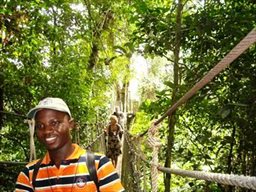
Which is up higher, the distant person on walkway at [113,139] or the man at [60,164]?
the man at [60,164]

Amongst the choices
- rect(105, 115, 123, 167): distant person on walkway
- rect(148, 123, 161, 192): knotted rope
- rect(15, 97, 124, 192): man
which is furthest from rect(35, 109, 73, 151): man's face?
rect(105, 115, 123, 167): distant person on walkway

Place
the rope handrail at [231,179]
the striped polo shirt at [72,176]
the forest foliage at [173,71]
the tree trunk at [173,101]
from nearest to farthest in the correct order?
the rope handrail at [231,179] < the striped polo shirt at [72,176] < the forest foliage at [173,71] < the tree trunk at [173,101]

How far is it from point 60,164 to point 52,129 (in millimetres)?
111

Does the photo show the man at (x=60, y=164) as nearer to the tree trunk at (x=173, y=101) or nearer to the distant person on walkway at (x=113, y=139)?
the tree trunk at (x=173, y=101)

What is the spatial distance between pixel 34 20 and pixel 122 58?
23.0ft

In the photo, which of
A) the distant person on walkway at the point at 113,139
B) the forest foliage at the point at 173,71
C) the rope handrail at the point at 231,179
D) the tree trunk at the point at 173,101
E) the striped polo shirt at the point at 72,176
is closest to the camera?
the rope handrail at the point at 231,179

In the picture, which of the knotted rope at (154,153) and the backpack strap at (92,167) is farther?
the knotted rope at (154,153)

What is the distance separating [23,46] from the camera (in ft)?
13.0

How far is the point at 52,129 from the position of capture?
4.00 feet

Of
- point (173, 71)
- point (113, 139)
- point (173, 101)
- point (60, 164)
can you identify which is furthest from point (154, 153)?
point (113, 139)

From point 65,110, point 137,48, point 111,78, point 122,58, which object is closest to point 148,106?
point 137,48

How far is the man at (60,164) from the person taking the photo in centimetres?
117

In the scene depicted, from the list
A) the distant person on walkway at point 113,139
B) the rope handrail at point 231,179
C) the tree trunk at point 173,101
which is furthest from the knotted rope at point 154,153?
Result: the distant person on walkway at point 113,139

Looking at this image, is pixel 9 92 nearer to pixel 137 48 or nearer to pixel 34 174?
pixel 137 48
